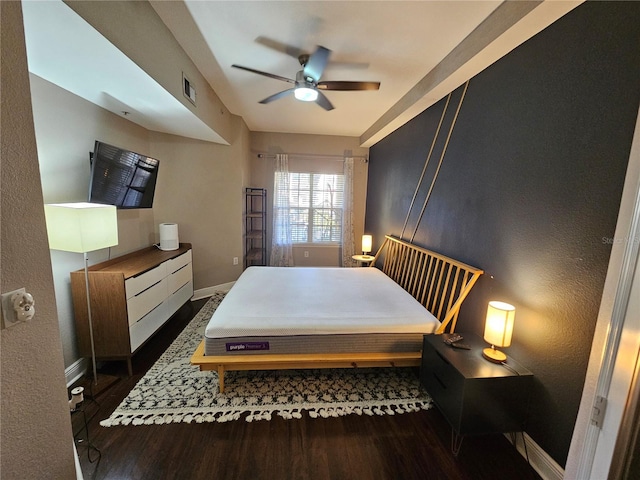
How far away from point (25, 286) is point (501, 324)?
2216 mm

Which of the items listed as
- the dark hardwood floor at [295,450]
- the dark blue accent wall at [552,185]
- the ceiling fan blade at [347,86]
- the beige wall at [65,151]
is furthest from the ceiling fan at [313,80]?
the dark hardwood floor at [295,450]

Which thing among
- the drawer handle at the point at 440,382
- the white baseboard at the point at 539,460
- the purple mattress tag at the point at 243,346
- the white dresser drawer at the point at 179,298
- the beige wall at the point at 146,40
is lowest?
the white baseboard at the point at 539,460

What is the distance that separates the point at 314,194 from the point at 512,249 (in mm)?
3736

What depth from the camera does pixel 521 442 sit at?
1582 mm

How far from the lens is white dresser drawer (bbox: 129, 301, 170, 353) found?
7.18ft

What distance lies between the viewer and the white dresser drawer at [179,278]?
290cm

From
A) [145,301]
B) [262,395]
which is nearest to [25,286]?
[262,395]

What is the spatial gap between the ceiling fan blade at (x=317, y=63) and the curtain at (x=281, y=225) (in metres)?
2.67

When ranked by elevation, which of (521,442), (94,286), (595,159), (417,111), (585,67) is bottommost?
(521,442)

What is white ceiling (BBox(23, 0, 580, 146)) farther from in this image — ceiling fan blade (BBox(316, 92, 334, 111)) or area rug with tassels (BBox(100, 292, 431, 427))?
area rug with tassels (BBox(100, 292, 431, 427))

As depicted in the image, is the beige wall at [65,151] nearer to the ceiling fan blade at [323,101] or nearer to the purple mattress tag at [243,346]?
the purple mattress tag at [243,346]

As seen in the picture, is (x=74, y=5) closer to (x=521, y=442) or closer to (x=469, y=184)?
(x=469, y=184)

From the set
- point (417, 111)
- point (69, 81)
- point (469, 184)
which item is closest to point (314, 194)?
point (417, 111)

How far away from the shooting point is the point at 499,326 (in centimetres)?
156
